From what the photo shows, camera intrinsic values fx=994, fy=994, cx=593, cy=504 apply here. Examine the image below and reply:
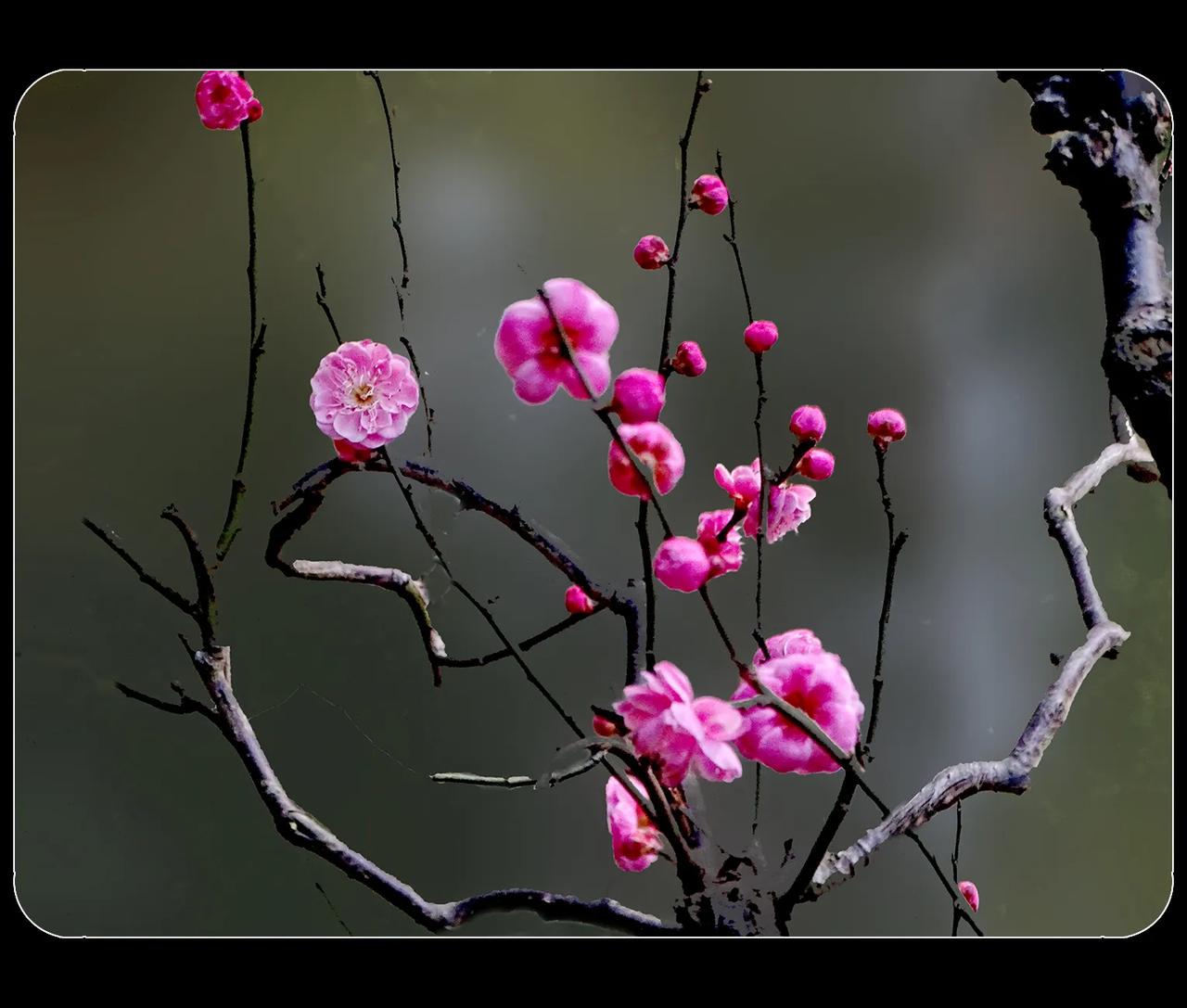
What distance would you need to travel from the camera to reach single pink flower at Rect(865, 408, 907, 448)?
0.82 m

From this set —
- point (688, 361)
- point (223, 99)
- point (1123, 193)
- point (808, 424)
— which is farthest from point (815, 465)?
point (223, 99)

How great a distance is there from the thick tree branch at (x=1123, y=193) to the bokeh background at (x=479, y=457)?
0.02 m

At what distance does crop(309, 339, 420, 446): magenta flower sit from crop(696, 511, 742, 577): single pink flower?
261mm

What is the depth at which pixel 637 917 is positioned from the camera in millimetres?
798

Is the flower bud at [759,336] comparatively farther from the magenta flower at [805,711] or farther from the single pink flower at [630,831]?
the single pink flower at [630,831]

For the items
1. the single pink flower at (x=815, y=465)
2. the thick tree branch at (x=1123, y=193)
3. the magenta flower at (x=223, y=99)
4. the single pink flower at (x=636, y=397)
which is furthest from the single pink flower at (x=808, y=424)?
the magenta flower at (x=223, y=99)

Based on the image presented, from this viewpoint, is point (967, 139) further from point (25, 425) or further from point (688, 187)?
point (25, 425)

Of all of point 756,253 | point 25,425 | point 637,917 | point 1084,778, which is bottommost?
point 637,917

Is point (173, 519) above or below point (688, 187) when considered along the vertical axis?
below

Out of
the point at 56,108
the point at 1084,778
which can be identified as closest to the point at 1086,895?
the point at 1084,778

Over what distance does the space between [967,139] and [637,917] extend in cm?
70

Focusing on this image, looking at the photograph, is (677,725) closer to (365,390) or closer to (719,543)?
(719,543)

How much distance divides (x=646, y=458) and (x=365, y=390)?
0.25 meters

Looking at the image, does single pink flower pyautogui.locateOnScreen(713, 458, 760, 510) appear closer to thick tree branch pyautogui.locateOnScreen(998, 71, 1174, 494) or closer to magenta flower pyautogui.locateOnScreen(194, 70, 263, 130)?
thick tree branch pyautogui.locateOnScreen(998, 71, 1174, 494)
